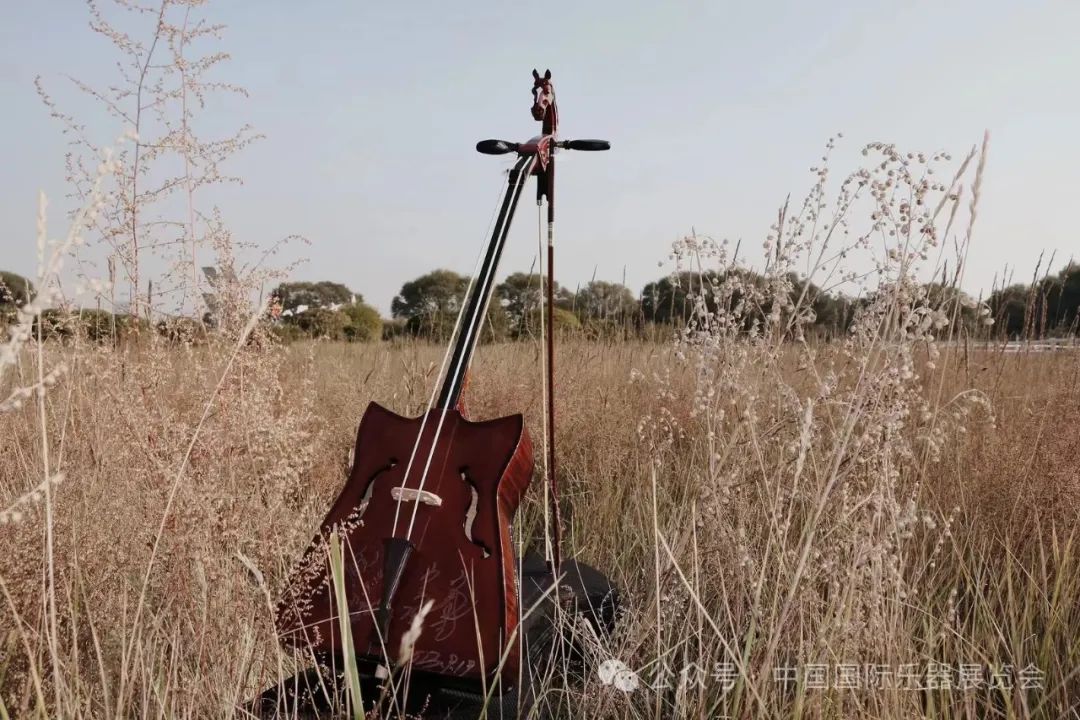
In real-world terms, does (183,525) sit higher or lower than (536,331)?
lower

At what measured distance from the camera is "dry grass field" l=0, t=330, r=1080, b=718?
4.38 ft

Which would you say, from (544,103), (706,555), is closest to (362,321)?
(544,103)

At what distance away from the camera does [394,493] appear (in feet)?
6.18

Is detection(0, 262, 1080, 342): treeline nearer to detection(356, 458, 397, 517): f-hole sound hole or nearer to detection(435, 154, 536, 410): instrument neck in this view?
detection(435, 154, 536, 410): instrument neck

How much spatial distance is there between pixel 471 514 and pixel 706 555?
533 millimetres

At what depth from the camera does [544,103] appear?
2164mm

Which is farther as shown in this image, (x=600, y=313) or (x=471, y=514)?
(x=600, y=313)

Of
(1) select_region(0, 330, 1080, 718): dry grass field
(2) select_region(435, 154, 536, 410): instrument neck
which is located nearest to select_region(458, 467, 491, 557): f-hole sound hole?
(2) select_region(435, 154, 536, 410): instrument neck

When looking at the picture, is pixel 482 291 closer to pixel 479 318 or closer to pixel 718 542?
pixel 479 318

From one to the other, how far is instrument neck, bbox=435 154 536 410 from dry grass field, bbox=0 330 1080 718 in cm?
41

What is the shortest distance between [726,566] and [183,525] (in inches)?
44.2

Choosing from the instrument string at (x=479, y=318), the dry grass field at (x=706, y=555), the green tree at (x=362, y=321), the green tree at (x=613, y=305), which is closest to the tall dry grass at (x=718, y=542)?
the dry grass field at (x=706, y=555)

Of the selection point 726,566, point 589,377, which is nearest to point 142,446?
point 726,566

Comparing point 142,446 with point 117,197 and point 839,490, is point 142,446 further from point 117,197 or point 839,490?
point 839,490
